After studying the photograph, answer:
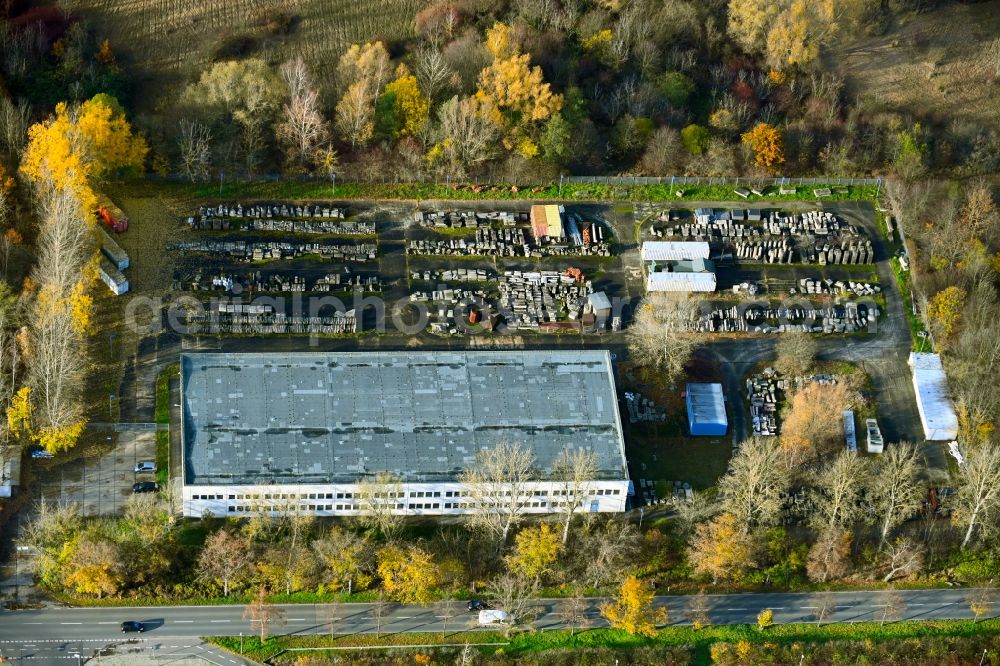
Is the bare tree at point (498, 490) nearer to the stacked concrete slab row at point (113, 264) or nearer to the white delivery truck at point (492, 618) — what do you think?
the white delivery truck at point (492, 618)

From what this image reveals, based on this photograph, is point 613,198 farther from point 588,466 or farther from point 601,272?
point 588,466

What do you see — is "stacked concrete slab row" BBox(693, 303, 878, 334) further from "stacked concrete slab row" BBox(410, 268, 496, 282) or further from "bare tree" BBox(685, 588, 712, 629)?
"bare tree" BBox(685, 588, 712, 629)

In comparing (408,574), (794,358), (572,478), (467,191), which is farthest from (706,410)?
(467,191)

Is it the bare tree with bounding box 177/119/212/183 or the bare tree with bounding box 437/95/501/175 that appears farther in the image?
the bare tree with bounding box 437/95/501/175

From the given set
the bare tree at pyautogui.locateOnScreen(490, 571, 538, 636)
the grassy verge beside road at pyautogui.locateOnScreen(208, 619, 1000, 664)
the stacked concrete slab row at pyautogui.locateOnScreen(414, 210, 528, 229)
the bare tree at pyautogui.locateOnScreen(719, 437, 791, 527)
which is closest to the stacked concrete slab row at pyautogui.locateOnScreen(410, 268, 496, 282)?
the stacked concrete slab row at pyautogui.locateOnScreen(414, 210, 528, 229)

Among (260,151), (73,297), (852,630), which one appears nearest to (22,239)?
(73,297)
